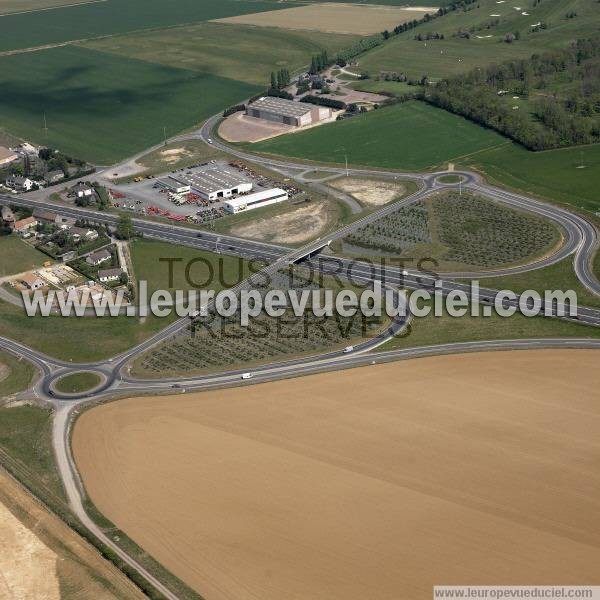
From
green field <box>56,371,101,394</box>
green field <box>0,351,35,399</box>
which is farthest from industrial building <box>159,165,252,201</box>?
green field <box>56,371,101,394</box>

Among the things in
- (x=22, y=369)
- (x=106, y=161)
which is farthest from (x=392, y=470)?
(x=106, y=161)

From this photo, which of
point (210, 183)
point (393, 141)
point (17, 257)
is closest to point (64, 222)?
point (17, 257)

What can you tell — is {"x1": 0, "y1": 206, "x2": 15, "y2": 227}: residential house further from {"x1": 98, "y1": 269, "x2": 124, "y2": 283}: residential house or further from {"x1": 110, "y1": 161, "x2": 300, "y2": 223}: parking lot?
{"x1": 98, "y1": 269, "x2": 124, "y2": 283}: residential house

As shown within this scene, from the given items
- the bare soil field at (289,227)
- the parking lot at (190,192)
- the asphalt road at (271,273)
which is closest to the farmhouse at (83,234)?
the asphalt road at (271,273)

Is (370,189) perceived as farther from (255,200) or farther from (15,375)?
(15,375)

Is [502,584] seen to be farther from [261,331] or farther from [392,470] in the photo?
[261,331]

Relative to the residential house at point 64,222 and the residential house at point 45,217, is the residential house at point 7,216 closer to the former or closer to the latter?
the residential house at point 45,217
